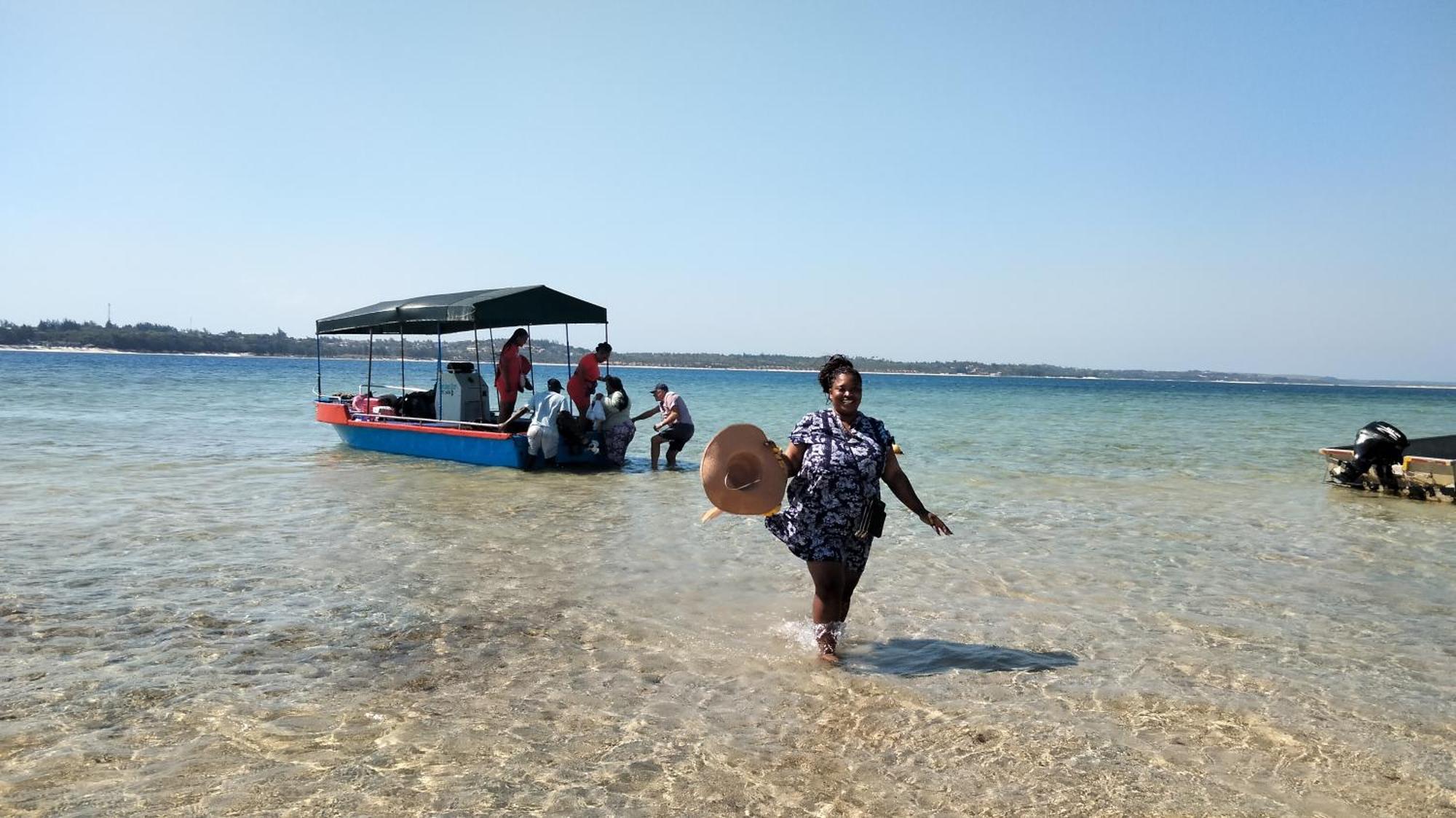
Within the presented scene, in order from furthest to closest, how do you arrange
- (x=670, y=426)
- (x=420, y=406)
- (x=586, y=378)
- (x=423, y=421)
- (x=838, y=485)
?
(x=420, y=406), (x=670, y=426), (x=423, y=421), (x=586, y=378), (x=838, y=485)

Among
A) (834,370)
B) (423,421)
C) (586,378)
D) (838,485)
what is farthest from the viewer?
(423,421)

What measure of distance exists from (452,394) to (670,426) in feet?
12.1

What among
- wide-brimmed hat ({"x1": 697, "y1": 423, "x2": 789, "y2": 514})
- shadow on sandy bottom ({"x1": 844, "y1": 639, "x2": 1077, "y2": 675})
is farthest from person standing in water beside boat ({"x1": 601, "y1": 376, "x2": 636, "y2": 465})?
wide-brimmed hat ({"x1": 697, "y1": 423, "x2": 789, "y2": 514})

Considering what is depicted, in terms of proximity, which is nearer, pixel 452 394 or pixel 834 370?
pixel 834 370

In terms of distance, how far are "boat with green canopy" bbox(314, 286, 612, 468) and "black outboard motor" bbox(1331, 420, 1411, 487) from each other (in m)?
11.6

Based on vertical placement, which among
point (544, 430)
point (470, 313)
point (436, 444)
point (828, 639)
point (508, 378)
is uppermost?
point (470, 313)

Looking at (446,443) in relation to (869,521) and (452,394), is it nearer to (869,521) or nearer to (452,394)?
(452,394)

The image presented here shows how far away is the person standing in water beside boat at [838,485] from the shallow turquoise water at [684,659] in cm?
64

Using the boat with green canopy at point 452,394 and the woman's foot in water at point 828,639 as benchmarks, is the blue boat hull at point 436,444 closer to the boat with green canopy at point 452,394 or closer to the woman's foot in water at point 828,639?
the boat with green canopy at point 452,394

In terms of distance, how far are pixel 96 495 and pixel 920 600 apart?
9.48 meters

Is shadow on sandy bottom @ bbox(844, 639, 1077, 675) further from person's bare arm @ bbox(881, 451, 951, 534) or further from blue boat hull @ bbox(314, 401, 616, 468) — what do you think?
blue boat hull @ bbox(314, 401, 616, 468)

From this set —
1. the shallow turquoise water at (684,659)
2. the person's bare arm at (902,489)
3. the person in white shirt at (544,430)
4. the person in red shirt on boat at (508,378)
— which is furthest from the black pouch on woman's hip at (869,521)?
the person in red shirt on boat at (508,378)

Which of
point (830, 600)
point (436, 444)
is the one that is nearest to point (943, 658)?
point (830, 600)

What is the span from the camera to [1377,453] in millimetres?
13930
